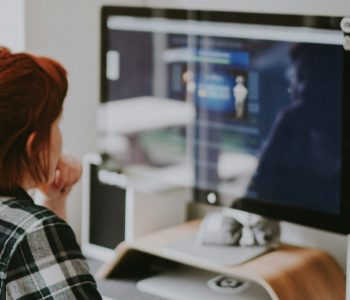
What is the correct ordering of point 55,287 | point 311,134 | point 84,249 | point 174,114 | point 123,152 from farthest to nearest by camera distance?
point 84,249 < point 123,152 < point 174,114 < point 311,134 < point 55,287

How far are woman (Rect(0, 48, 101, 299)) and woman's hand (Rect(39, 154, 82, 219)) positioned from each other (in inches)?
12.9

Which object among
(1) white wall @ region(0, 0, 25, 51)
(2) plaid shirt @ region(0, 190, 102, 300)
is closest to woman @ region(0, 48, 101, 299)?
(2) plaid shirt @ region(0, 190, 102, 300)

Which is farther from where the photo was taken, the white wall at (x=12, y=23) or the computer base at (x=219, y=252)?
the white wall at (x=12, y=23)

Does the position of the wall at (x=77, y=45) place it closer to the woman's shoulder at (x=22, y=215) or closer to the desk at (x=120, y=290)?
the desk at (x=120, y=290)

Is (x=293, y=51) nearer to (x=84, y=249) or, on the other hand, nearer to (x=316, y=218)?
(x=316, y=218)

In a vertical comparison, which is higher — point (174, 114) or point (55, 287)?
point (174, 114)

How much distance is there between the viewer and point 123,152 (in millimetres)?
2248

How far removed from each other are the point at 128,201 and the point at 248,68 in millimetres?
544

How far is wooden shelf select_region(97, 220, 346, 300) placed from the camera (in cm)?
190

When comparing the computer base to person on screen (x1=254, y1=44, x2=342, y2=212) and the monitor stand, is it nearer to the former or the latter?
the monitor stand

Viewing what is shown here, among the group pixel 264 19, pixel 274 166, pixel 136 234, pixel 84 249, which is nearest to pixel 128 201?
pixel 136 234

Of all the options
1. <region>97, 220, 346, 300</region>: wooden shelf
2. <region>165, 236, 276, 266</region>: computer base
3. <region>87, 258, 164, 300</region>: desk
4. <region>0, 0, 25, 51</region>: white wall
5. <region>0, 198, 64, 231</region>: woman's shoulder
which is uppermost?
<region>0, 0, 25, 51</region>: white wall

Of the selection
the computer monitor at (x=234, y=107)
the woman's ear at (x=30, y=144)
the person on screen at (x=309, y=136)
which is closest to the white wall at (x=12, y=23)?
the computer monitor at (x=234, y=107)

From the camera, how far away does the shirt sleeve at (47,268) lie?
1.38 meters
